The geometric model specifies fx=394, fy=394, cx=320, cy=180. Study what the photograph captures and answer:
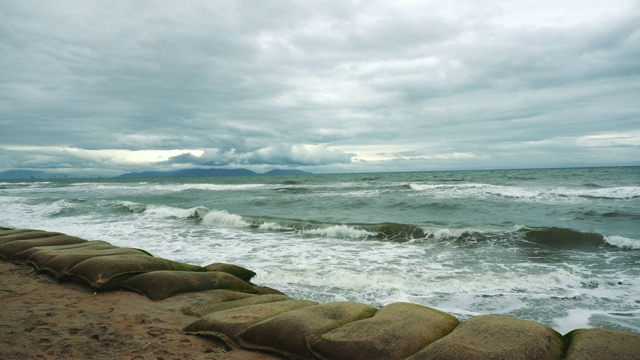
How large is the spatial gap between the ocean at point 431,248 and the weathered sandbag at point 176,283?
156 cm

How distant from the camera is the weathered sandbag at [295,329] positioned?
3918 mm

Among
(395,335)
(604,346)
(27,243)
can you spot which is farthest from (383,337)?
(27,243)

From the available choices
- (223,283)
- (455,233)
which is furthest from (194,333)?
(455,233)

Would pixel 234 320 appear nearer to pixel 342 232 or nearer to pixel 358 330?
pixel 358 330

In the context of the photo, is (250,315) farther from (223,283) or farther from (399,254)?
(399,254)

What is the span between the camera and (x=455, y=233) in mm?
14023

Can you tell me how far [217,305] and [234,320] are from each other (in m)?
0.97

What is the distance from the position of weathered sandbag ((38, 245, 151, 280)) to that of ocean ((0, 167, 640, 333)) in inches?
116

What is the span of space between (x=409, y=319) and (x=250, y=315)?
1.79 m

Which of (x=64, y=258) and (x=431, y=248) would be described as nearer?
(x=64, y=258)

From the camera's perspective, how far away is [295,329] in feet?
13.2

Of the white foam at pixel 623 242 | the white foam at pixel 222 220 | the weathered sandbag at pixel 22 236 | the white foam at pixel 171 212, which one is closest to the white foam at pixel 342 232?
the white foam at pixel 222 220

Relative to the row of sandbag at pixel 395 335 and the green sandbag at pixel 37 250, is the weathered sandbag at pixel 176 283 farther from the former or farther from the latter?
the green sandbag at pixel 37 250

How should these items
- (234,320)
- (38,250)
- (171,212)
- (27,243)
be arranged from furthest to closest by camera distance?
(171,212) → (27,243) → (38,250) → (234,320)
